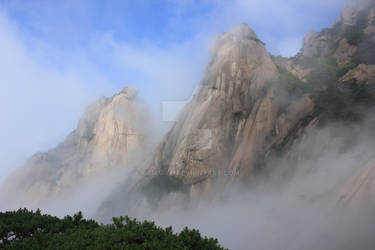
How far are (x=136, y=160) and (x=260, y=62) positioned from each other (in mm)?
33042

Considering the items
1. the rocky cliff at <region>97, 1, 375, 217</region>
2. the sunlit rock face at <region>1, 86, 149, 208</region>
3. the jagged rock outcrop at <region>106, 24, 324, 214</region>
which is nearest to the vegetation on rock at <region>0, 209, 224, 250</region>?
the rocky cliff at <region>97, 1, 375, 217</region>

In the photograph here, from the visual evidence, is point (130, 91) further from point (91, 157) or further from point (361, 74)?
point (361, 74)

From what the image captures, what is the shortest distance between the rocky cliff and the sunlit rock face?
1689 centimetres

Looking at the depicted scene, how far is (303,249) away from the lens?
15367mm

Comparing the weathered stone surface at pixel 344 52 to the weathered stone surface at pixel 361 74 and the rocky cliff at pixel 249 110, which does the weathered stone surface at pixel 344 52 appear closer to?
the rocky cliff at pixel 249 110

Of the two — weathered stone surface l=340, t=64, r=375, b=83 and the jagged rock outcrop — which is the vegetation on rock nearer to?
the jagged rock outcrop

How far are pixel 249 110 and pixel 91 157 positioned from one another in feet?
131

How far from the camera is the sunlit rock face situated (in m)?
56.0

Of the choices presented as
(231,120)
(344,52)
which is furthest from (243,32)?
(344,52)

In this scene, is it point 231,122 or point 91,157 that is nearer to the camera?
point 231,122

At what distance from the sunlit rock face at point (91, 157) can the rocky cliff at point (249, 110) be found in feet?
55.4

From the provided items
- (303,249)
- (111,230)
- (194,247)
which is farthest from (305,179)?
(111,230)

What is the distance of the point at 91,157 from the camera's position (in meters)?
58.2

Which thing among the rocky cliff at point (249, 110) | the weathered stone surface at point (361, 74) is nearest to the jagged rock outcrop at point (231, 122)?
the rocky cliff at point (249, 110)
